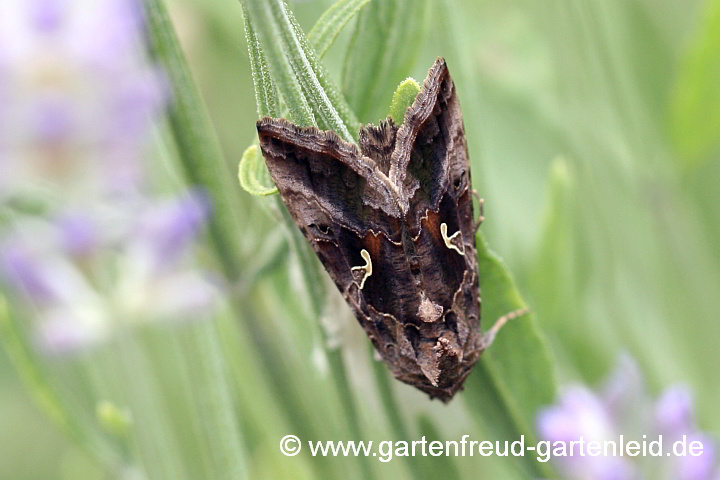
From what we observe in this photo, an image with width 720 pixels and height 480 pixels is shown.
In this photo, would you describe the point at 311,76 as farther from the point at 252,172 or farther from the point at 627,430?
the point at 627,430

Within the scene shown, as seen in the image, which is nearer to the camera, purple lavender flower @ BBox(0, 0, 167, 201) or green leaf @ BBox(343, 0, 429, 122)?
green leaf @ BBox(343, 0, 429, 122)

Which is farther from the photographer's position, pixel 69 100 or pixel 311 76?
pixel 69 100

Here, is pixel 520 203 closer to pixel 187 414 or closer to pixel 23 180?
pixel 187 414

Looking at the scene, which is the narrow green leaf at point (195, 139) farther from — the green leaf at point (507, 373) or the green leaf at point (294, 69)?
the green leaf at point (507, 373)

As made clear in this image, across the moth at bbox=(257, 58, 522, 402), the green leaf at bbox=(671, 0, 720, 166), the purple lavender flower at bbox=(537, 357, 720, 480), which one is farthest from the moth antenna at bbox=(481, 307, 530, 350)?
the green leaf at bbox=(671, 0, 720, 166)

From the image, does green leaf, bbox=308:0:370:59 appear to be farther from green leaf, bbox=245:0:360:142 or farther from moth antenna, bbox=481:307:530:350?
moth antenna, bbox=481:307:530:350

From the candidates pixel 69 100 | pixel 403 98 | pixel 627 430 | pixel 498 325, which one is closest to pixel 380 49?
pixel 403 98
